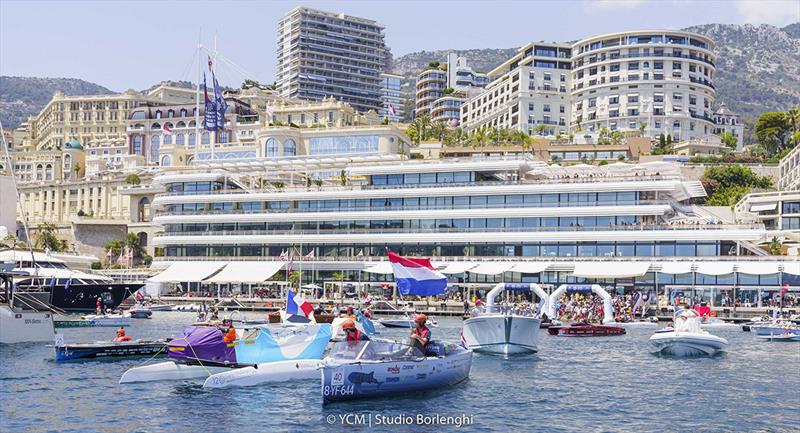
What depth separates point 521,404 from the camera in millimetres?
35031

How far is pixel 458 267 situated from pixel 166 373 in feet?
210

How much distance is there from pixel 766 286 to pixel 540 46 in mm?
110564

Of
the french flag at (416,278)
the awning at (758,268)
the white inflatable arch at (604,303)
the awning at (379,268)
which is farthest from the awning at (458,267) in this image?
the french flag at (416,278)

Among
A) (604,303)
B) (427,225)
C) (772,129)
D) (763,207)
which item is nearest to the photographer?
(604,303)

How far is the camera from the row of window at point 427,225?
99.4 metres

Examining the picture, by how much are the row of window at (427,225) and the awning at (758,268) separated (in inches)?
510

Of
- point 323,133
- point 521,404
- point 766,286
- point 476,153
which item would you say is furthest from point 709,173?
point 521,404

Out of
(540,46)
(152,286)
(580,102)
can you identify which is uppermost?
(540,46)

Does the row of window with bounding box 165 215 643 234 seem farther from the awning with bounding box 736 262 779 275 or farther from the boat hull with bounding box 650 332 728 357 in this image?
the boat hull with bounding box 650 332 728 357

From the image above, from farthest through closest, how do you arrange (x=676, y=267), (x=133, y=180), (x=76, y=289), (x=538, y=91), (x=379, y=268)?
(x=538, y=91)
(x=133, y=180)
(x=379, y=268)
(x=676, y=267)
(x=76, y=289)

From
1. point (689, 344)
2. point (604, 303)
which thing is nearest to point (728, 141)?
point (604, 303)

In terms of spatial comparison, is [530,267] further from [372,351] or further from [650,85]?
[650,85]

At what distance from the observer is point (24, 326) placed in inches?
2094

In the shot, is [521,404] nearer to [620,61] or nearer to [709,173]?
[709,173]
